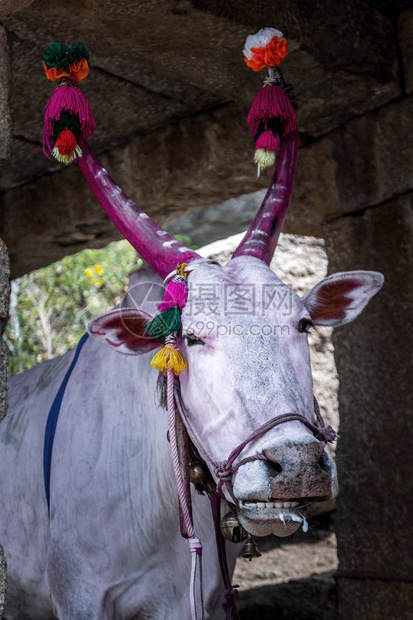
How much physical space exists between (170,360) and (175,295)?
235 mm

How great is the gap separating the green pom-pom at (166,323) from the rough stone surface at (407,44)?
69.5 inches

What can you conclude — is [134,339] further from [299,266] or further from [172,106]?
[299,266]

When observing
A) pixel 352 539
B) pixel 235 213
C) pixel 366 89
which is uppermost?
pixel 235 213

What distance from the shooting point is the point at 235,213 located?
9516 mm

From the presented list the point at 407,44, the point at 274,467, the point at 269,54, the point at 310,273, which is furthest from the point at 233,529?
the point at 310,273

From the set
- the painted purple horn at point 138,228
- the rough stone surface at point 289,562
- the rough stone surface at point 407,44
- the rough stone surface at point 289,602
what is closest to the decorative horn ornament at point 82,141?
the painted purple horn at point 138,228

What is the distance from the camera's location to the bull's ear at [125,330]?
2.60m

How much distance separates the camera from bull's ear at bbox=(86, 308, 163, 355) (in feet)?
8.52

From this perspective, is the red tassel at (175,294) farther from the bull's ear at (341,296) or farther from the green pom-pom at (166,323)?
the bull's ear at (341,296)

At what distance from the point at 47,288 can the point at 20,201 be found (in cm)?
458

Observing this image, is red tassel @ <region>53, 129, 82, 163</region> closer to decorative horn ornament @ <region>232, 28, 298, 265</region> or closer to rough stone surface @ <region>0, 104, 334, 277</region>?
decorative horn ornament @ <region>232, 28, 298, 265</region>

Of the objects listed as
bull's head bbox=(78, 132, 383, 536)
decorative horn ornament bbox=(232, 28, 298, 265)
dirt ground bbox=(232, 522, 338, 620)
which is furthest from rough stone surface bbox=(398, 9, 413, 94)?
dirt ground bbox=(232, 522, 338, 620)

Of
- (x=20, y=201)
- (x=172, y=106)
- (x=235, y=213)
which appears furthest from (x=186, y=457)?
(x=235, y=213)

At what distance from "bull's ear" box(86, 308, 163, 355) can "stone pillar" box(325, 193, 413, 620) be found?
4.09 ft
